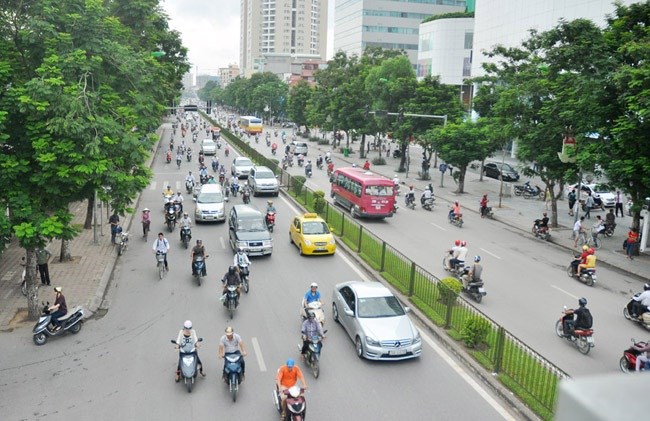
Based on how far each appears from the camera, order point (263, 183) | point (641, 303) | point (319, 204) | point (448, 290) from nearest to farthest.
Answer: point (448, 290)
point (641, 303)
point (319, 204)
point (263, 183)

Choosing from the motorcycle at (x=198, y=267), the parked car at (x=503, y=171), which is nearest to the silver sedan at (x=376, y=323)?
the motorcycle at (x=198, y=267)

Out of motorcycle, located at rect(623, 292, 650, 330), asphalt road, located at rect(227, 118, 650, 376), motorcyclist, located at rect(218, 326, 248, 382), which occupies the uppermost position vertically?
motorcyclist, located at rect(218, 326, 248, 382)

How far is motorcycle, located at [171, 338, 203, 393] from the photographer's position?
11.9 m

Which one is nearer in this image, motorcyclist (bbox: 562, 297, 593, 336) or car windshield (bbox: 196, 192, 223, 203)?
motorcyclist (bbox: 562, 297, 593, 336)

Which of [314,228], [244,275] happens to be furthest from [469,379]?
[314,228]

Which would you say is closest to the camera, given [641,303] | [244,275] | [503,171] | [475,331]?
[475,331]

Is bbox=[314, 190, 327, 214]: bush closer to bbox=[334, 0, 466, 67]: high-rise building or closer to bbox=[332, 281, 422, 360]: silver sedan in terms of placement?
bbox=[332, 281, 422, 360]: silver sedan

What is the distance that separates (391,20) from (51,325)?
125248mm

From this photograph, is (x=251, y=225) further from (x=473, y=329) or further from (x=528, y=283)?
(x=473, y=329)

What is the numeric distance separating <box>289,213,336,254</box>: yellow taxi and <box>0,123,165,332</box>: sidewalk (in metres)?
7.51

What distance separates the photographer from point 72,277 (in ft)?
65.4

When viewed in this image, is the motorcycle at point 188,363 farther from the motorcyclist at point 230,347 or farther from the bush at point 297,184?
the bush at point 297,184

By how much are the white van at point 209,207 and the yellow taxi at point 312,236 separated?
605cm

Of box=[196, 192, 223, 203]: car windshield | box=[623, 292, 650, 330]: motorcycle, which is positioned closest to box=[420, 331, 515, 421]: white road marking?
box=[623, 292, 650, 330]: motorcycle
